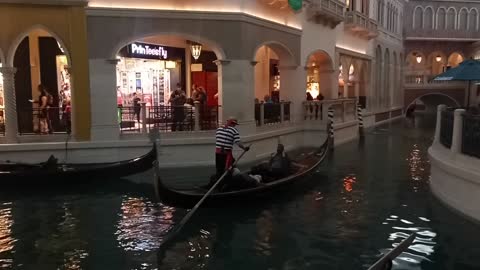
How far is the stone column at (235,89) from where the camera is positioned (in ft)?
30.8

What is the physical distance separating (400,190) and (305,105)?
521 centimetres

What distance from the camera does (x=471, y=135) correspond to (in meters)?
5.72

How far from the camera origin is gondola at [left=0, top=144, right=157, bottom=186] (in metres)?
7.14

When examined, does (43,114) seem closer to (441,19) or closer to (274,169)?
(274,169)

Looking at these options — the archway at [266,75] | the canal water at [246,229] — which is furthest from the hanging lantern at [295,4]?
the canal water at [246,229]

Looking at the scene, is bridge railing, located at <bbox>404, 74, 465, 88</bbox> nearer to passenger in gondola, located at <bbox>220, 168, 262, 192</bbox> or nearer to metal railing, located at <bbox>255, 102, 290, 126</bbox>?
metal railing, located at <bbox>255, 102, 290, 126</bbox>

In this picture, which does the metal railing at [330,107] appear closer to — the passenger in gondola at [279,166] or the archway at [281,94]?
the archway at [281,94]

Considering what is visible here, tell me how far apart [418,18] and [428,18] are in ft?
1.66

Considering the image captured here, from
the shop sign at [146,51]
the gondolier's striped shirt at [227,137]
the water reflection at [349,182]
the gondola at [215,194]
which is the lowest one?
the water reflection at [349,182]

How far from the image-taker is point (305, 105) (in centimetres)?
1223

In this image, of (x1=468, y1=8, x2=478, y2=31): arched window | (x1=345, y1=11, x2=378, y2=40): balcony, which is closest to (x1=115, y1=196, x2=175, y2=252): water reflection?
(x1=345, y1=11, x2=378, y2=40): balcony

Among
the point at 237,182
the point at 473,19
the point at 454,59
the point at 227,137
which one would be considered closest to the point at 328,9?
the point at 227,137

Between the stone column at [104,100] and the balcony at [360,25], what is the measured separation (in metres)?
8.50

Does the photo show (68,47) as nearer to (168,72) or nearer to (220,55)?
(220,55)
